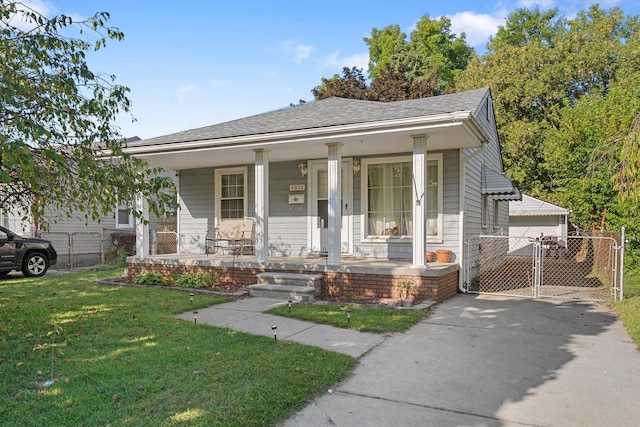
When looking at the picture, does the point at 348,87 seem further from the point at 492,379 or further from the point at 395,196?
the point at 492,379

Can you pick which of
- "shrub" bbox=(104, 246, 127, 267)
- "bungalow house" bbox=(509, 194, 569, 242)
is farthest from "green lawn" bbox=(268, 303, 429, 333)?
"bungalow house" bbox=(509, 194, 569, 242)

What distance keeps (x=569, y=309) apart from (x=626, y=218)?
5.23 m

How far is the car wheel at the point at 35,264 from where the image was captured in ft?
37.0

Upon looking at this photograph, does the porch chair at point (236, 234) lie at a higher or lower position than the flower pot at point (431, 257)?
higher

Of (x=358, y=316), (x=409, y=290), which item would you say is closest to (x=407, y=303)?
(x=409, y=290)

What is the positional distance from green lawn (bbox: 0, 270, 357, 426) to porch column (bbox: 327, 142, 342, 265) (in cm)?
309

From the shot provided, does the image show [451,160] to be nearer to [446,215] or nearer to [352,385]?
[446,215]

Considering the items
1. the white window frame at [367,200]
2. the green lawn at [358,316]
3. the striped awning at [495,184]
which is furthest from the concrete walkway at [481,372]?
the striped awning at [495,184]

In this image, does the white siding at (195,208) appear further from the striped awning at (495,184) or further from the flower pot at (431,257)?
the striped awning at (495,184)

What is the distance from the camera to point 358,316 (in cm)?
627

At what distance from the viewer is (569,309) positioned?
7.20 metres

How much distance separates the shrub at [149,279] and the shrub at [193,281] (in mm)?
527

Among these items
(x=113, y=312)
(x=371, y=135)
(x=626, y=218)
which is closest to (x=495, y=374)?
(x=371, y=135)

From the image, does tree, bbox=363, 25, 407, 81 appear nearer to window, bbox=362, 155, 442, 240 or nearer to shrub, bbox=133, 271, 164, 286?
window, bbox=362, 155, 442, 240
